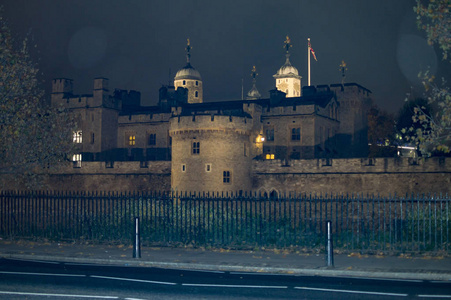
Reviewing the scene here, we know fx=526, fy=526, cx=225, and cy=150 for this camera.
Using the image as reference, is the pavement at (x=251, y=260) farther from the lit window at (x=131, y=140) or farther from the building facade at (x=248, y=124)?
the lit window at (x=131, y=140)

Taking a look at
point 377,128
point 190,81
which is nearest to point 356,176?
point 377,128

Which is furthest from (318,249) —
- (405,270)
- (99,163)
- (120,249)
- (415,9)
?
(99,163)

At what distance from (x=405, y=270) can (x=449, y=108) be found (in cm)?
409

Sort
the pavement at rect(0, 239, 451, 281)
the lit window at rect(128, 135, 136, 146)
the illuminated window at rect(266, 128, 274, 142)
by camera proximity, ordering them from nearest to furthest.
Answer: the pavement at rect(0, 239, 451, 281) < the illuminated window at rect(266, 128, 274, 142) < the lit window at rect(128, 135, 136, 146)

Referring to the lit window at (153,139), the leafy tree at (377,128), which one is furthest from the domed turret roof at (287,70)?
the lit window at (153,139)

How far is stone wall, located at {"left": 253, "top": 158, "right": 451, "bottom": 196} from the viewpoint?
1382 inches

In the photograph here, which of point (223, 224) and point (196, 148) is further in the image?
point (196, 148)

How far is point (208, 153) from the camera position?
126ft

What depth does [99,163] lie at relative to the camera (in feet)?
152

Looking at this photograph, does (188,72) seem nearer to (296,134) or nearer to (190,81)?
(190,81)

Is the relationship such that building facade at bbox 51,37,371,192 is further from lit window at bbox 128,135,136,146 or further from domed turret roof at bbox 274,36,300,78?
domed turret roof at bbox 274,36,300,78

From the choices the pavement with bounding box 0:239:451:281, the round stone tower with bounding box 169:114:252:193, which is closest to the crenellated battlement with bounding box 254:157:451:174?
the round stone tower with bounding box 169:114:252:193

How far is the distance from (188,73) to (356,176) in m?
47.7

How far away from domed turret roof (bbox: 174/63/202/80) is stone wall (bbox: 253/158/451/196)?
137 ft
